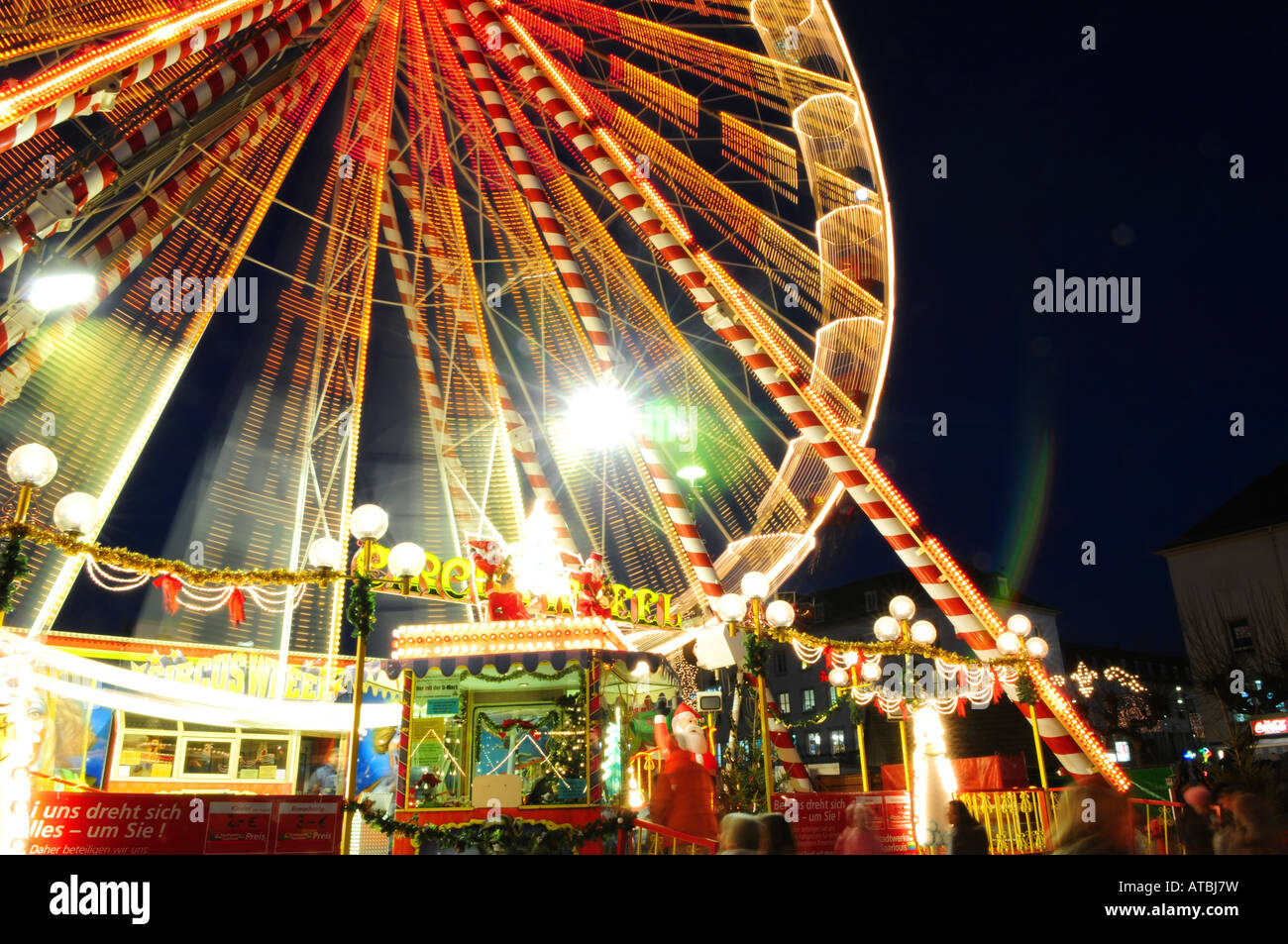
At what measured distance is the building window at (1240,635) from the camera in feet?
109

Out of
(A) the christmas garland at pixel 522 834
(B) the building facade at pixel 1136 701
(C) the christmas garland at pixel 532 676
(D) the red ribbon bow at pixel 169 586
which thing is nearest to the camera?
(A) the christmas garland at pixel 522 834

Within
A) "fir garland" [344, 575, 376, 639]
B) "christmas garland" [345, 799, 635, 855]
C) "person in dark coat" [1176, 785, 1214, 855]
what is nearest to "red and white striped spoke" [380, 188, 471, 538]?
"fir garland" [344, 575, 376, 639]

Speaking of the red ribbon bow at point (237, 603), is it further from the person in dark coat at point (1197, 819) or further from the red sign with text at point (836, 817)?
the person in dark coat at point (1197, 819)

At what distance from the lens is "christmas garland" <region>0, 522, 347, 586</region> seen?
7.43 m

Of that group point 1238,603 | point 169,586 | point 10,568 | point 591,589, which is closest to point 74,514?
point 10,568

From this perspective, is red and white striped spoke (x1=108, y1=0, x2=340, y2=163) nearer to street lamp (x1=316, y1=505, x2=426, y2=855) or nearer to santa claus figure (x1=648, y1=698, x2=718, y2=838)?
street lamp (x1=316, y1=505, x2=426, y2=855)

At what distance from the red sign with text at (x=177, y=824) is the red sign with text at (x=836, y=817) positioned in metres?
3.93

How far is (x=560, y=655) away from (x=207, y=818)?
5.32 metres

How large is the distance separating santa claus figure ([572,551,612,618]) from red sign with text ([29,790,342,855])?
6201mm

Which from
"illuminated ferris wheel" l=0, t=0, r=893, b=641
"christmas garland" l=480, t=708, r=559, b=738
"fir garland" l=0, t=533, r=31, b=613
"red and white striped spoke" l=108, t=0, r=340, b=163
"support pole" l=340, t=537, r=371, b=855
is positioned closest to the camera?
"fir garland" l=0, t=533, r=31, b=613

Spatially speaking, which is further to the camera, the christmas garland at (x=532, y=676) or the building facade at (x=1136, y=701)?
the building facade at (x=1136, y=701)

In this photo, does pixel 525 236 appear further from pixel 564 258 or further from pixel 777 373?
pixel 777 373

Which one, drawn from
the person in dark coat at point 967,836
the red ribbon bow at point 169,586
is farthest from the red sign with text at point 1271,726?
the red ribbon bow at point 169,586
